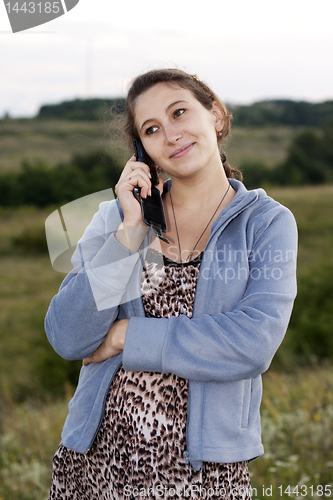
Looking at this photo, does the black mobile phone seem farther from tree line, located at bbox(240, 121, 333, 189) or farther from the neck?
tree line, located at bbox(240, 121, 333, 189)

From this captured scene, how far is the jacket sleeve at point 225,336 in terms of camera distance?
1.83m

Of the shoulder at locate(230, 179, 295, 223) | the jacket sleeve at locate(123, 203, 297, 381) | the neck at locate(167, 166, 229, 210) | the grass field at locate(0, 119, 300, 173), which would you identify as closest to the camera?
the jacket sleeve at locate(123, 203, 297, 381)

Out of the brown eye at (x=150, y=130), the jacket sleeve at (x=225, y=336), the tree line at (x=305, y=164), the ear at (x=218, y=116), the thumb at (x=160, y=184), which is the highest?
the brown eye at (x=150, y=130)

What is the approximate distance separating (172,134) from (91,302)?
89 centimetres

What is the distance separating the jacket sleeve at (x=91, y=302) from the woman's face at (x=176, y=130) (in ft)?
1.64

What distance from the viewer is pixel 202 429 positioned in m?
1.85

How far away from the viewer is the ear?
7.97 ft

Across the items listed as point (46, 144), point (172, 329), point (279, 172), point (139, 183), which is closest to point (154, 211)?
point (139, 183)

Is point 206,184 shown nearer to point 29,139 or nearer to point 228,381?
point 228,381

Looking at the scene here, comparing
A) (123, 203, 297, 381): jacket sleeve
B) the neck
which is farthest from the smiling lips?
(123, 203, 297, 381): jacket sleeve

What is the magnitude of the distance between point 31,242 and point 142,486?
49.3 metres

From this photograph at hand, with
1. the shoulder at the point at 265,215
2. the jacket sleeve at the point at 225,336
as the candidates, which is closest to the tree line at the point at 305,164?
the shoulder at the point at 265,215

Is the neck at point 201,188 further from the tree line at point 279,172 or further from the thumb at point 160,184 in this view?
the tree line at point 279,172

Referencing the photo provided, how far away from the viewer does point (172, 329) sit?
1881 millimetres
